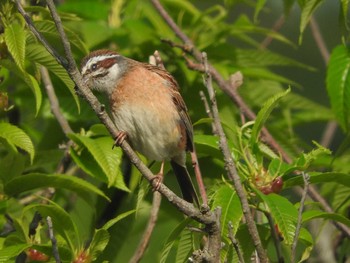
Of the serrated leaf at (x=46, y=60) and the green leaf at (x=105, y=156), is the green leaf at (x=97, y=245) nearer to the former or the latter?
the green leaf at (x=105, y=156)

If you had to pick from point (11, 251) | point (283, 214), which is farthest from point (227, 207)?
point (11, 251)

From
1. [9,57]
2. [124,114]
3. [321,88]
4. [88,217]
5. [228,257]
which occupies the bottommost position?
[321,88]

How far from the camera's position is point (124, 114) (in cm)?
495

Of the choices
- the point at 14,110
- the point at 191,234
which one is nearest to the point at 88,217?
the point at 14,110

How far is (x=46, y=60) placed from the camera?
14.1 feet

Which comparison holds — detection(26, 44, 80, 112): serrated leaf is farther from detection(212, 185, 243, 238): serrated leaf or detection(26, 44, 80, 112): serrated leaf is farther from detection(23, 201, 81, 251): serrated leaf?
detection(212, 185, 243, 238): serrated leaf

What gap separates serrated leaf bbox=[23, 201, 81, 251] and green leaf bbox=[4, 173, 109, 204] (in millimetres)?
163

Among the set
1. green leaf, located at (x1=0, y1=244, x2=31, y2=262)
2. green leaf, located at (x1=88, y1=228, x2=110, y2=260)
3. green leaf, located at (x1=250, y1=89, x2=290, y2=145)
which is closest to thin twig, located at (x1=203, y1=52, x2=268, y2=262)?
green leaf, located at (x1=250, y1=89, x2=290, y2=145)

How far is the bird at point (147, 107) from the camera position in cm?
497

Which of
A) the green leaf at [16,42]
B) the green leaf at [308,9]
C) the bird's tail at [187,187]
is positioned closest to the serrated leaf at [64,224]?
the green leaf at [16,42]

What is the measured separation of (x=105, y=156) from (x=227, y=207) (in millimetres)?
852

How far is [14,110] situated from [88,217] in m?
0.86

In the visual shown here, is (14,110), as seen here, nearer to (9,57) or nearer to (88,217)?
(88,217)

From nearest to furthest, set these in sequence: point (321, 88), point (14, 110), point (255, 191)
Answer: point (255, 191)
point (14, 110)
point (321, 88)
